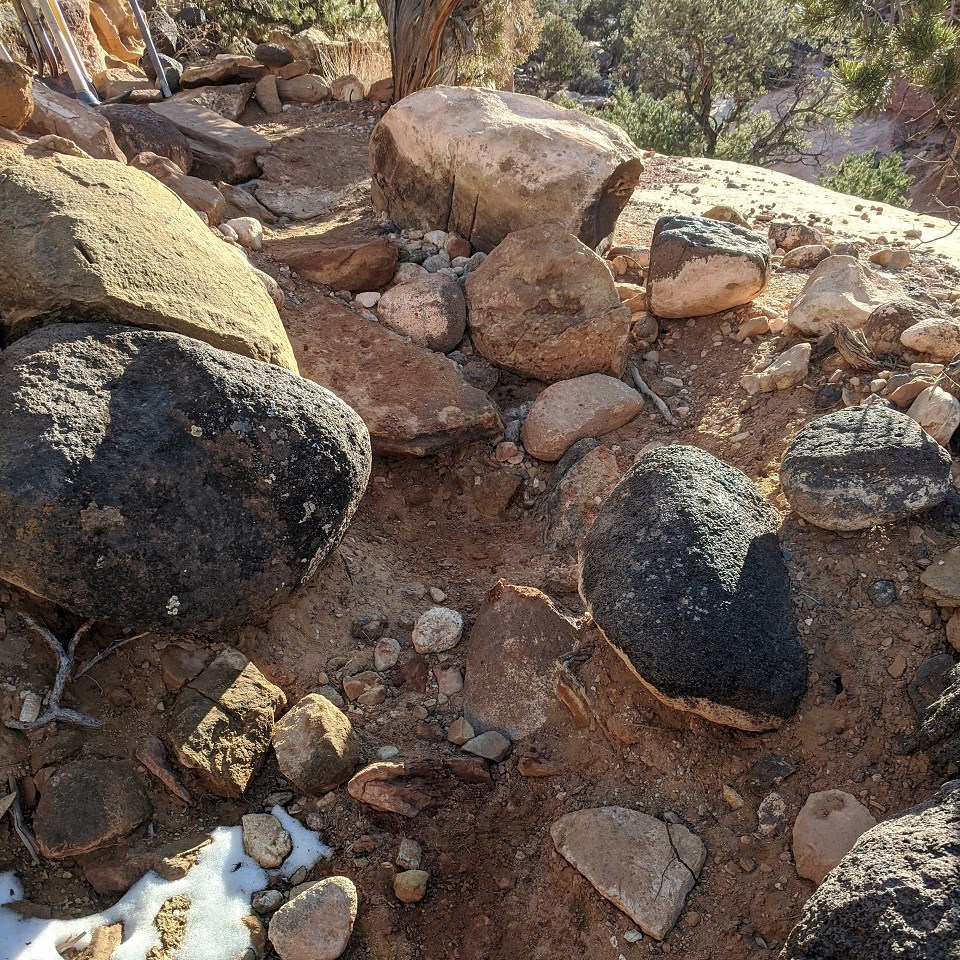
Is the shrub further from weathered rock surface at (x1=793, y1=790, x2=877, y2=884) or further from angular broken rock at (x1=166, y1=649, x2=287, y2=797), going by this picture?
angular broken rock at (x1=166, y1=649, x2=287, y2=797)

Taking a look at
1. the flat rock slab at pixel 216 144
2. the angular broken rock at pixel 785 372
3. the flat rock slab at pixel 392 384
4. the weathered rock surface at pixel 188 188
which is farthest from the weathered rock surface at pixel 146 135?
the angular broken rock at pixel 785 372

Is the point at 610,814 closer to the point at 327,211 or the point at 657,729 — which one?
the point at 657,729

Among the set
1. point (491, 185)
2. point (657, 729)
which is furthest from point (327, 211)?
point (657, 729)

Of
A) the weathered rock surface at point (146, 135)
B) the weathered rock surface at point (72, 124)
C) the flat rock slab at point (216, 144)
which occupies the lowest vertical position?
the flat rock slab at point (216, 144)

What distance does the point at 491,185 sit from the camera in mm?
4855

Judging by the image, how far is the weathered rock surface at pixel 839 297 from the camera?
3.92m

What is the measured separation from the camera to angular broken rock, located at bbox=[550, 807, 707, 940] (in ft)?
7.35

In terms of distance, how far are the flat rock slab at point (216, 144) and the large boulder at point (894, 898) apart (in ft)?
20.5

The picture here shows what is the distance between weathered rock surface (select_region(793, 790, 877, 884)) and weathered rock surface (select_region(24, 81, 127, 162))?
471 cm

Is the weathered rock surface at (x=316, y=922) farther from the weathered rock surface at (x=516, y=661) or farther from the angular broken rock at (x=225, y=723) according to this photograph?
the weathered rock surface at (x=516, y=661)

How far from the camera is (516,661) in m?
2.89

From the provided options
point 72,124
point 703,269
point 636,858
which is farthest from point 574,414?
point 72,124

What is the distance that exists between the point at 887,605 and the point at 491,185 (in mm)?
3347

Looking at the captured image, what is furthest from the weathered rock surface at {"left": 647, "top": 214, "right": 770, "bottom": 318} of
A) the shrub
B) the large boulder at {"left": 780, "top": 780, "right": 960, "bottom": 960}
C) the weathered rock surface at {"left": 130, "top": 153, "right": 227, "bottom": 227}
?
the shrub
